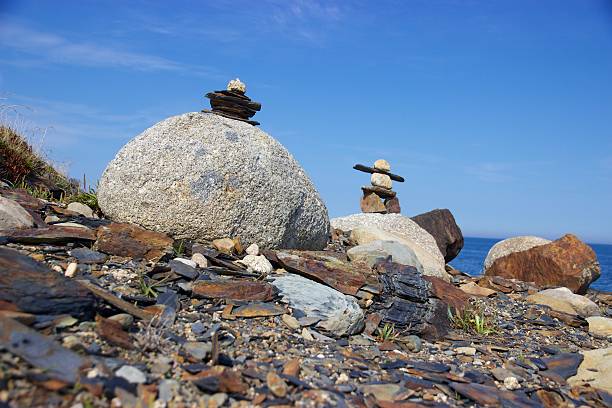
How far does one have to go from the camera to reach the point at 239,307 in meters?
5.15

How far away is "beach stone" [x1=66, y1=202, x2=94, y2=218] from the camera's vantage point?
764 centimetres

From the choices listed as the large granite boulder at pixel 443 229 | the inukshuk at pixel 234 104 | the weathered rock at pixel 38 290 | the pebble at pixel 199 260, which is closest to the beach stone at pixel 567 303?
the large granite boulder at pixel 443 229

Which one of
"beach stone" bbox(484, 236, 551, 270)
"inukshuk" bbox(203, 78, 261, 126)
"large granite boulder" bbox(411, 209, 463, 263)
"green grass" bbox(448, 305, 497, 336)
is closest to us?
"green grass" bbox(448, 305, 497, 336)

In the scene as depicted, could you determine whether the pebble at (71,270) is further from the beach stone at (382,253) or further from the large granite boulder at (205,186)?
the beach stone at (382,253)

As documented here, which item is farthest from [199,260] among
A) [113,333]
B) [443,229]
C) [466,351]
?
[443,229]

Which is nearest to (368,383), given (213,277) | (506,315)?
(213,277)

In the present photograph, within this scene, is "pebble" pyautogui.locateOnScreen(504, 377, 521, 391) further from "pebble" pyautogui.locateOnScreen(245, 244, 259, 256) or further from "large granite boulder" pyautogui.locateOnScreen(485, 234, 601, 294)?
"large granite boulder" pyautogui.locateOnScreen(485, 234, 601, 294)

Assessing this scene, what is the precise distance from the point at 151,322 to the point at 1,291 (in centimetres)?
108

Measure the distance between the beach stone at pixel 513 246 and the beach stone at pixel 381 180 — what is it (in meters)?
3.49

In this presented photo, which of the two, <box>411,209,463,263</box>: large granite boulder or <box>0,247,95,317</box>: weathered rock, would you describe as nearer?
<box>0,247,95,317</box>: weathered rock

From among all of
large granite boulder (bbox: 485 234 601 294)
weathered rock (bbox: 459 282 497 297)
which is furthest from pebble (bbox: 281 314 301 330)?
large granite boulder (bbox: 485 234 601 294)

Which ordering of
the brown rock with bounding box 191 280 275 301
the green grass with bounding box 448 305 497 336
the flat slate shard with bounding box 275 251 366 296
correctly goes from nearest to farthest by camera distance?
1. the brown rock with bounding box 191 280 275 301
2. the flat slate shard with bounding box 275 251 366 296
3. the green grass with bounding box 448 305 497 336

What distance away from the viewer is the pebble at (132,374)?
336cm

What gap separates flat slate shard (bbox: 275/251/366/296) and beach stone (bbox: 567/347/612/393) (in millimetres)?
2482
